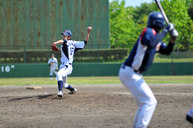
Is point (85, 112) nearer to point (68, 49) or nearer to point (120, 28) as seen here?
point (68, 49)

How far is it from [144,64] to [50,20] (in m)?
29.4

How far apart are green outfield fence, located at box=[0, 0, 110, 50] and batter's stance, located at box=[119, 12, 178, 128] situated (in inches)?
1101

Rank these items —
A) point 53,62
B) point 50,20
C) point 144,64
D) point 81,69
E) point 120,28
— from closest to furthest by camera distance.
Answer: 1. point 144,64
2. point 53,62
3. point 81,69
4. point 50,20
5. point 120,28

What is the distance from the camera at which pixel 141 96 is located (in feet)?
17.4

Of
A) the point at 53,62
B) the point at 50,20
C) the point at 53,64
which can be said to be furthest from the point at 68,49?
the point at 50,20

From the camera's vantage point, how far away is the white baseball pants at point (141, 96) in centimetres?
522

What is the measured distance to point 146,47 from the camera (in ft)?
17.1

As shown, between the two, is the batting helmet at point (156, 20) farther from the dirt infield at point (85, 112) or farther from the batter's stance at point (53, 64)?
the batter's stance at point (53, 64)

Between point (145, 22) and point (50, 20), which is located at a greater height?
point (50, 20)

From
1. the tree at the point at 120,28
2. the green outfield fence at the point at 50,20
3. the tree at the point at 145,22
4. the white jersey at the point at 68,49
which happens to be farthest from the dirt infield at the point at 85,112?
the tree at the point at 120,28

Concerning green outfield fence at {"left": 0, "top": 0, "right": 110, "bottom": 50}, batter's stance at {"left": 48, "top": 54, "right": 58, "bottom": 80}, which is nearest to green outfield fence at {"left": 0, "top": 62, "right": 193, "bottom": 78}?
batter's stance at {"left": 48, "top": 54, "right": 58, "bottom": 80}

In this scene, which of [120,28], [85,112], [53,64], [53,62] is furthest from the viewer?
[120,28]

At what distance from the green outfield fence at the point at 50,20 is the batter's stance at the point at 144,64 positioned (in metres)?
28.0

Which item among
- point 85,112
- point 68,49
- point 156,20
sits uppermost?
point 156,20
